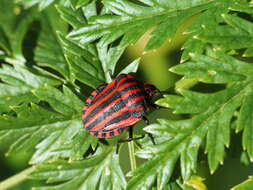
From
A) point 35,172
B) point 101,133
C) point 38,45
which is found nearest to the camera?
point 35,172

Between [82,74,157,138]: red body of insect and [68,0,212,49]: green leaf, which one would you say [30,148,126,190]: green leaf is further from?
[68,0,212,49]: green leaf

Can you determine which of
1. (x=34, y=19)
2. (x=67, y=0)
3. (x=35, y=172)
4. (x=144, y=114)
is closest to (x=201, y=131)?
(x=144, y=114)

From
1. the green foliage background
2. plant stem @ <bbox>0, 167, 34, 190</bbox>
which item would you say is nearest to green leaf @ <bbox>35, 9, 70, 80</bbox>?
the green foliage background

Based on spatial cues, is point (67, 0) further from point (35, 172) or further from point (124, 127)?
point (35, 172)

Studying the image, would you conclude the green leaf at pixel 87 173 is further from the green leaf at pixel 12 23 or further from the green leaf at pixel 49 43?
the green leaf at pixel 12 23

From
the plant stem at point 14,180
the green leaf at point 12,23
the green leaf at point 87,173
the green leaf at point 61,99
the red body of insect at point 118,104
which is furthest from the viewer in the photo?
the green leaf at point 12,23

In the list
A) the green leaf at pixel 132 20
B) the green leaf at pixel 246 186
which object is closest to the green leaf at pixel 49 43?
the green leaf at pixel 132 20
